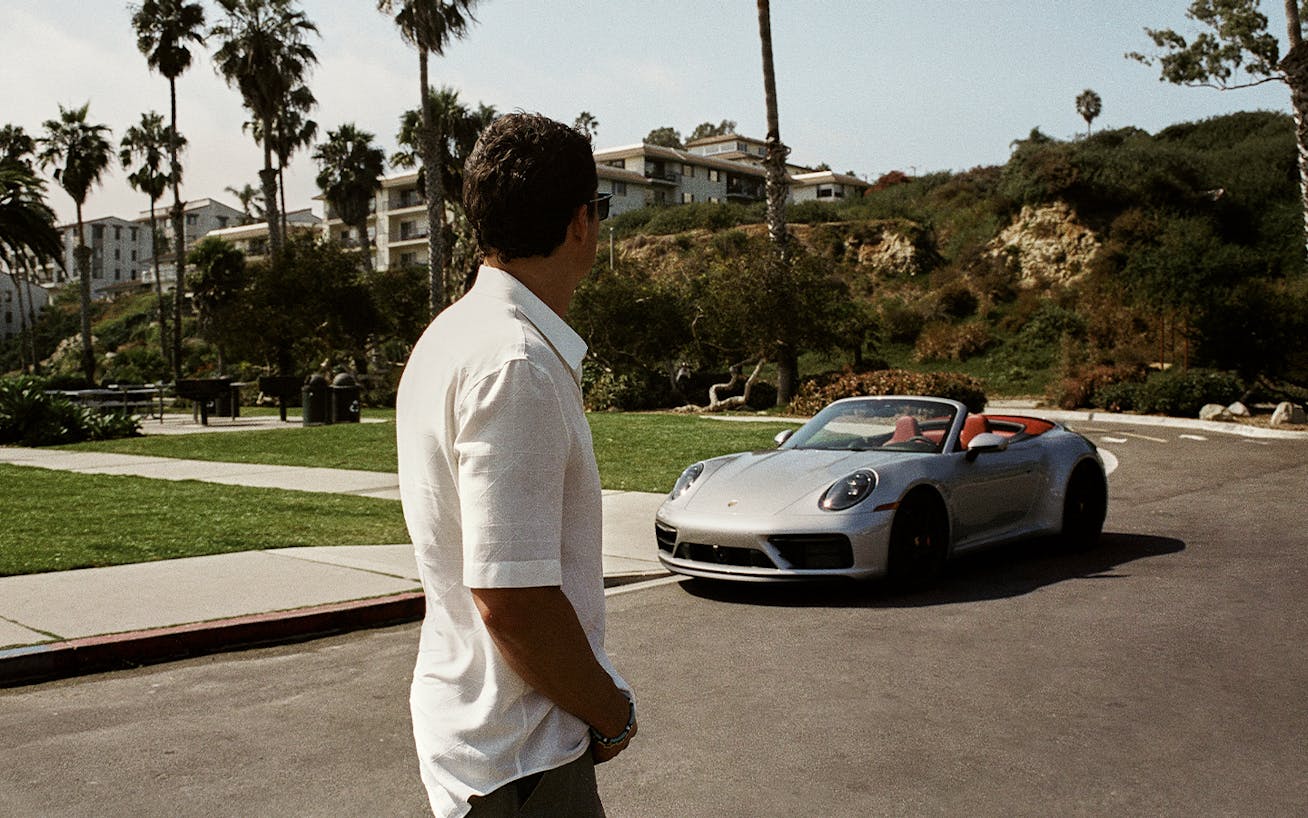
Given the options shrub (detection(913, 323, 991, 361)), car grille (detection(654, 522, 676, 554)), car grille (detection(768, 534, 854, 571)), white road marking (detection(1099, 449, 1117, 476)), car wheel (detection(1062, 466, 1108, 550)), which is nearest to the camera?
car grille (detection(768, 534, 854, 571))

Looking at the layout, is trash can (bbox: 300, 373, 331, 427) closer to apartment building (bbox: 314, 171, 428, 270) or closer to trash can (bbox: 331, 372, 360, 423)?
trash can (bbox: 331, 372, 360, 423)

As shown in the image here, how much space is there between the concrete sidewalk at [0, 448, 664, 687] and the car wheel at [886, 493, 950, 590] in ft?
6.08

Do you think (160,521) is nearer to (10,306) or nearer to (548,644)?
(548,644)

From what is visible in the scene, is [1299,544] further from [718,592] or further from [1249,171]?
[1249,171]

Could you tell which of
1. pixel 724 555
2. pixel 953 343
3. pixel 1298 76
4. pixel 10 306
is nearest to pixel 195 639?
pixel 724 555

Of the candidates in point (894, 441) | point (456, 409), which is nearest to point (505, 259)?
point (456, 409)

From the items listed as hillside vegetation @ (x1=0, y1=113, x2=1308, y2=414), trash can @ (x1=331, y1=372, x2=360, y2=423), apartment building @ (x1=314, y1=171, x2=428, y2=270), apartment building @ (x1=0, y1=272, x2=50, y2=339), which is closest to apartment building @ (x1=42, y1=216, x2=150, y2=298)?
apartment building @ (x1=0, y1=272, x2=50, y2=339)

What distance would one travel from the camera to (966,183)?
5584 centimetres

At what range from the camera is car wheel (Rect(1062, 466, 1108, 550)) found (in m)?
9.37

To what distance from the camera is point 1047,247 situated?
152 ft

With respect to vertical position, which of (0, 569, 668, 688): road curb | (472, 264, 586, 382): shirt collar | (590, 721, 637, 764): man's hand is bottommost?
(0, 569, 668, 688): road curb

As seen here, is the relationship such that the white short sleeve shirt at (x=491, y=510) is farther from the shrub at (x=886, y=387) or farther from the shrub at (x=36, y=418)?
the shrub at (x=886, y=387)

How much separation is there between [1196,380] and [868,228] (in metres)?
30.6

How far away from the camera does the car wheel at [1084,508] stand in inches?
369
